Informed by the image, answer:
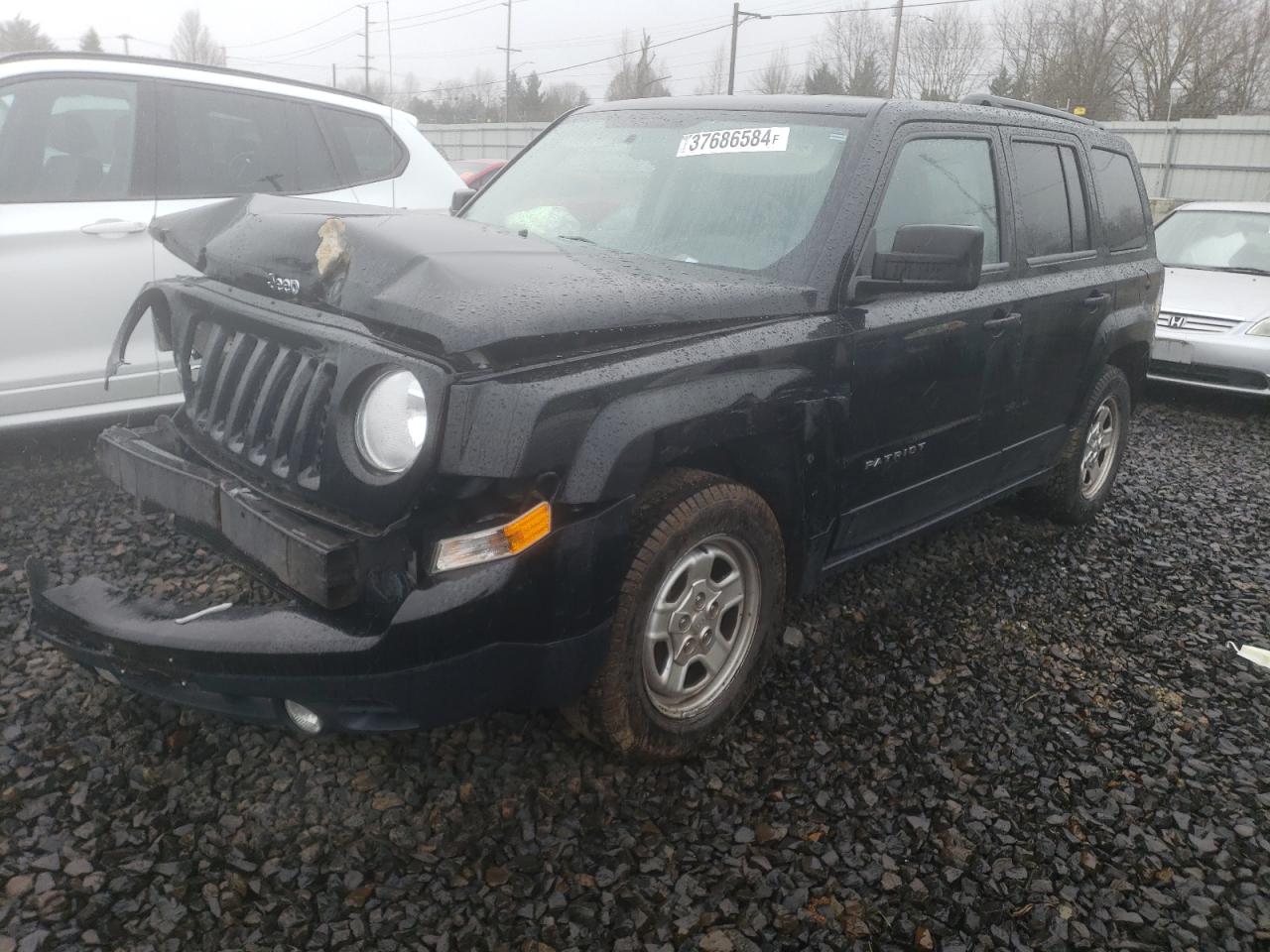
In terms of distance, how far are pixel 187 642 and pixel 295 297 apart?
0.89m

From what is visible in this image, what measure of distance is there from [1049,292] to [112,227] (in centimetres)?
414

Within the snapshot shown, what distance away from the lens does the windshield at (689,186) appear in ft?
10.0

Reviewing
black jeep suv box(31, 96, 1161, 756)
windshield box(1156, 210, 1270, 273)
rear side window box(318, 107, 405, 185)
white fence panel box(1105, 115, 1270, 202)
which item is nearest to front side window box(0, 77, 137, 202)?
rear side window box(318, 107, 405, 185)

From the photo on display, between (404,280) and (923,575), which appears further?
(923,575)

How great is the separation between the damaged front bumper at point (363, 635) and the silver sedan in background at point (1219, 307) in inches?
259

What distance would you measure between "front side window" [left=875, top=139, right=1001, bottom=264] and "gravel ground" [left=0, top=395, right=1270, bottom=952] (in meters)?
1.48

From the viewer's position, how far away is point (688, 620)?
8.77ft

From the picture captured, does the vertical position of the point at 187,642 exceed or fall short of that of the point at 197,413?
it falls short

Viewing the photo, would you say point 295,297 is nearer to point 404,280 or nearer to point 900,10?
point 404,280

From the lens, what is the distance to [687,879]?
2.32 m

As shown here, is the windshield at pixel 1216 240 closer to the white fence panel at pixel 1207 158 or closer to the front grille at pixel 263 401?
the front grille at pixel 263 401

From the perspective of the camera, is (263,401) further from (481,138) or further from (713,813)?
(481,138)

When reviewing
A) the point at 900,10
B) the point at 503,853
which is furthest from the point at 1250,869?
the point at 900,10

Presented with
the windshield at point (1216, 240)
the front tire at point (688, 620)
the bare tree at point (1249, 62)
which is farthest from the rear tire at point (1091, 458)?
the bare tree at point (1249, 62)
